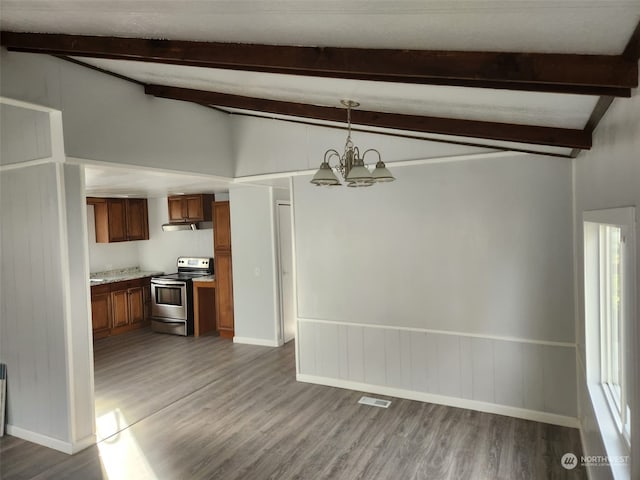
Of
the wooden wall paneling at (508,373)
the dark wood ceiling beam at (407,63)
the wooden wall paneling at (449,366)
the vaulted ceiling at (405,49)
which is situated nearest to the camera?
the vaulted ceiling at (405,49)

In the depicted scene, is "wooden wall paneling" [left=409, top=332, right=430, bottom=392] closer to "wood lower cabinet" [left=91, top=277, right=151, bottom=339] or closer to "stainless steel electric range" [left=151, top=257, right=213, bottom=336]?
"stainless steel electric range" [left=151, top=257, right=213, bottom=336]

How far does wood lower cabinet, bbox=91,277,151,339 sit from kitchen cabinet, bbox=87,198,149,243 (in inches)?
32.9

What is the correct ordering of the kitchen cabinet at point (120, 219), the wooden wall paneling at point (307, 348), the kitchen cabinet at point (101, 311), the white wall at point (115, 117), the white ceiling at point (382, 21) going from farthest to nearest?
the kitchen cabinet at point (120, 219) → the kitchen cabinet at point (101, 311) → the wooden wall paneling at point (307, 348) → the white wall at point (115, 117) → the white ceiling at point (382, 21)

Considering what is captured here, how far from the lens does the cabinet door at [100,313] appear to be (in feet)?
20.8

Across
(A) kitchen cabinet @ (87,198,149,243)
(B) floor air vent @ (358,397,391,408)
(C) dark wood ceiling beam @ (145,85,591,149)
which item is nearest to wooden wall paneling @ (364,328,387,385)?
(B) floor air vent @ (358,397,391,408)

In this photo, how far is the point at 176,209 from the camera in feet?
22.5

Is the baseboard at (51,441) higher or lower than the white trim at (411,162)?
lower

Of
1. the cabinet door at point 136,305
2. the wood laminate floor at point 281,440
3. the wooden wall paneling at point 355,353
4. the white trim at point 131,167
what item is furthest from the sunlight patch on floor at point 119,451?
the cabinet door at point 136,305

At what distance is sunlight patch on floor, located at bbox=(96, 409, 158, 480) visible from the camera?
2.90m

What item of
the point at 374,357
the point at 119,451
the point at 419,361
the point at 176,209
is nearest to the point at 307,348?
the point at 374,357

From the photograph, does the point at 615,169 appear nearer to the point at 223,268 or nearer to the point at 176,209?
the point at 223,268

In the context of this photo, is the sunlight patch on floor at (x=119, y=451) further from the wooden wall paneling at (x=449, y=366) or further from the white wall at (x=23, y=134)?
the wooden wall paneling at (x=449, y=366)

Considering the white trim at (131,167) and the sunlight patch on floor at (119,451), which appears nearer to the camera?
the sunlight patch on floor at (119,451)

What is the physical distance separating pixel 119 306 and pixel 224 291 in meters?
1.87
